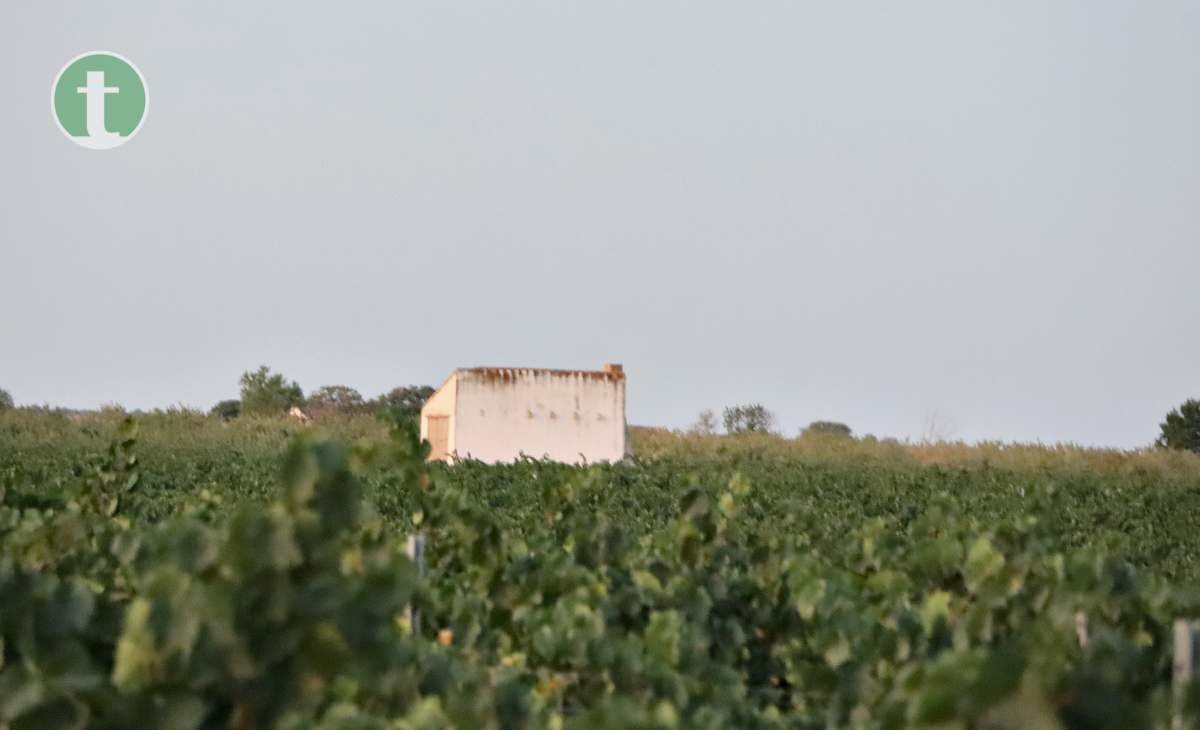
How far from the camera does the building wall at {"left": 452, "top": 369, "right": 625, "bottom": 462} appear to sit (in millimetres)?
31828

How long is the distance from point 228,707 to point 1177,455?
3608cm

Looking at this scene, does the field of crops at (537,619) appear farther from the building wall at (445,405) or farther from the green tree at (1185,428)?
the green tree at (1185,428)

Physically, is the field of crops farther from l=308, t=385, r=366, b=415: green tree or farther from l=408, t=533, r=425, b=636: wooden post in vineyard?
l=308, t=385, r=366, b=415: green tree

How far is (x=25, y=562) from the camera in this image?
6164mm

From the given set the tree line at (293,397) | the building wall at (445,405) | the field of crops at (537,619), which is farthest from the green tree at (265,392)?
the field of crops at (537,619)

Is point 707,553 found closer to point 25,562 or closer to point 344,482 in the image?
point 25,562

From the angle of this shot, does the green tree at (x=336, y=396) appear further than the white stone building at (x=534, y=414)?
Yes

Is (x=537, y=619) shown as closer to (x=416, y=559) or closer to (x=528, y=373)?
(x=416, y=559)

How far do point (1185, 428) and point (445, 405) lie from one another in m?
42.0

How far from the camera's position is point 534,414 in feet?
105

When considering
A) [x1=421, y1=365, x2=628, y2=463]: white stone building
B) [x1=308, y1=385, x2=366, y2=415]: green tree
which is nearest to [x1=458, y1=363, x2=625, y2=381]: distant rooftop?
[x1=421, y1=365, x2=628, y2=463]: white stone building

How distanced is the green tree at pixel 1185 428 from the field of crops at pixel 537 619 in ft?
195

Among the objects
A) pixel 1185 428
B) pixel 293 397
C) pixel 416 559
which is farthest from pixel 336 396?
pixel 416 559

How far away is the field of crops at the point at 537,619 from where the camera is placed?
119 inches
